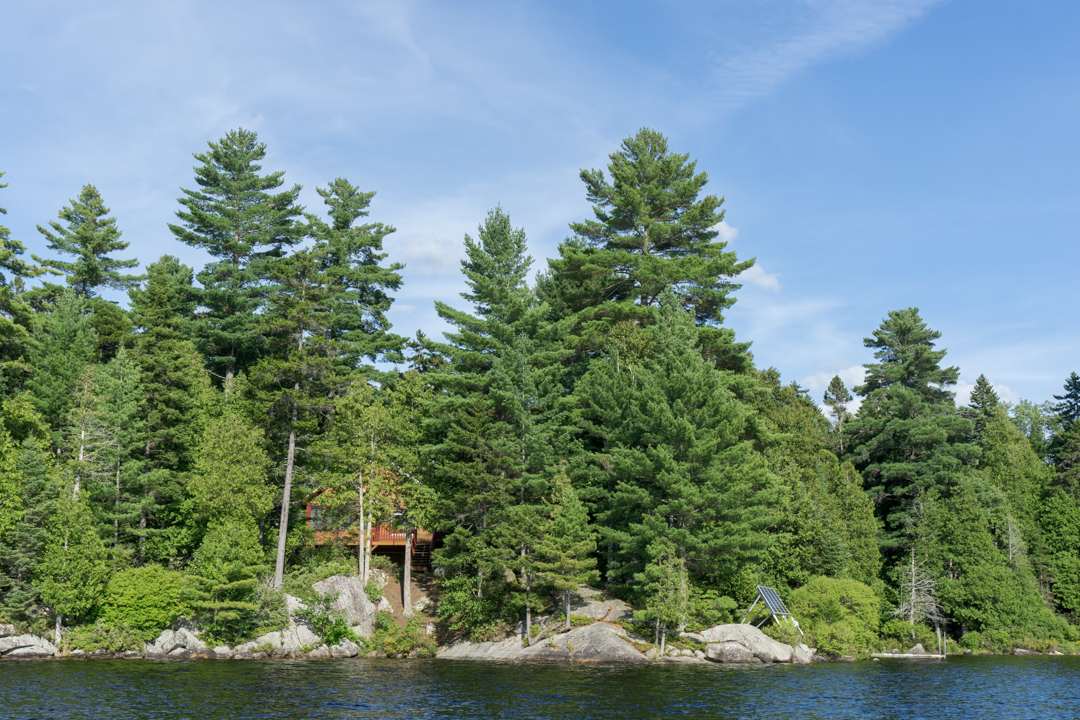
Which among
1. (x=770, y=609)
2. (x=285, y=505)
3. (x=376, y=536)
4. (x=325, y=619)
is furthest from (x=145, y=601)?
(x=770, y=609)

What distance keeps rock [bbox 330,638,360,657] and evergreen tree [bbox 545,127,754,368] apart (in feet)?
83.1

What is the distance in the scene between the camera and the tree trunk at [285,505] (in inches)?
1661

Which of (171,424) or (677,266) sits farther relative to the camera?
(677,266)

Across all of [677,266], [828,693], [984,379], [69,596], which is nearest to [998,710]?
[828,693]

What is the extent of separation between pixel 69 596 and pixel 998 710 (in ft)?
130

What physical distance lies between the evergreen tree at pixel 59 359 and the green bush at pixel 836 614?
4333 cm

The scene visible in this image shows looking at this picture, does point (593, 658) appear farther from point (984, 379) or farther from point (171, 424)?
point (984, 379)

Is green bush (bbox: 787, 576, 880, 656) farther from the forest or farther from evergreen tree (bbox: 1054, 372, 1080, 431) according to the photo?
evergreen tree (bbox: 1054, 372, 1080, 431)

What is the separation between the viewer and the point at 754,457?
45.3 metres

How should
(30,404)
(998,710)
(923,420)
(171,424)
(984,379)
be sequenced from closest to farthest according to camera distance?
(998,710) → (30,404) → (171,424) → (923,420) → (984,379)

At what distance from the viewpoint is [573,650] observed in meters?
38.4

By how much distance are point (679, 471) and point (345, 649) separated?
20.4 metres

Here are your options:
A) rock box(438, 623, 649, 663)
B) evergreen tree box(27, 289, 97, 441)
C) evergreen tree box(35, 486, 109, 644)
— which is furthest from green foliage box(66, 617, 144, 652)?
rock box(438, 623, 649, 663)

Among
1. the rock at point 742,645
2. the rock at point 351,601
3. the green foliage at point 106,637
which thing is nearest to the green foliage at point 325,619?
the rock at point 351,601
